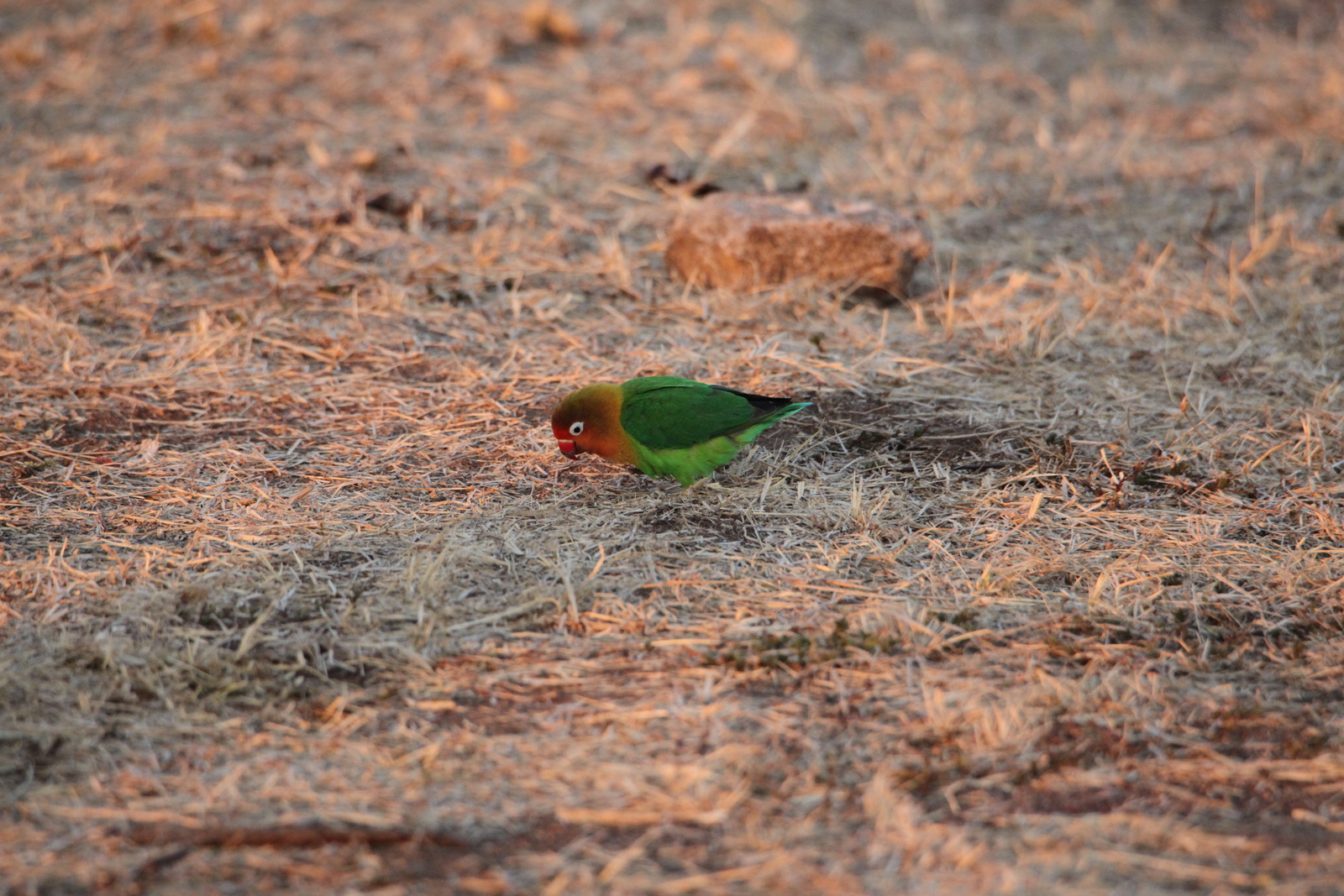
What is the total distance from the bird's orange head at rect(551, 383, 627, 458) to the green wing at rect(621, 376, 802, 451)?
0.03 metres

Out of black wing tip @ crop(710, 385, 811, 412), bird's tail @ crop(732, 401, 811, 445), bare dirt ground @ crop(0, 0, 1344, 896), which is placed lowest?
bare dirt ground @ crop(0, 0, 1344, 896)

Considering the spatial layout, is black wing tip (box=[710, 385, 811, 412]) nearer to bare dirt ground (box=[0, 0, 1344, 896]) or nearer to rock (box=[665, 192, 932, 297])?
bare dirt ground (box=[0, 0, 1344, 896])

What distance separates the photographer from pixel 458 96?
6992mm

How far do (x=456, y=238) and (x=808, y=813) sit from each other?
3.71 metres

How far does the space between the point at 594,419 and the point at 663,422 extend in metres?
0.22

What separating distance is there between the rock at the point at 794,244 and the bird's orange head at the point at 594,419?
150 cm

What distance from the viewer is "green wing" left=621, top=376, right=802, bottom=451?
361 centimetres

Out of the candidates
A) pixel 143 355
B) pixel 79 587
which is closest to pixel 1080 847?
pixel 79 587

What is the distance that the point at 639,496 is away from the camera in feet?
12.4

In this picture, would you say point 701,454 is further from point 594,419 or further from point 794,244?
point 794,244

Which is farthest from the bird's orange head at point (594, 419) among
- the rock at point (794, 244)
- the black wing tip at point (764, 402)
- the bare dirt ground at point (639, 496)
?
the rock at point (794, 244)

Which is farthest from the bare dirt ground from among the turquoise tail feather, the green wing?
the green wing

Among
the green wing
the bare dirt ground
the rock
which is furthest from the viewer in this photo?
the rock

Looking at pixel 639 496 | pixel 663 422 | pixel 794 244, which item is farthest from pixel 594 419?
pixel 794 244
